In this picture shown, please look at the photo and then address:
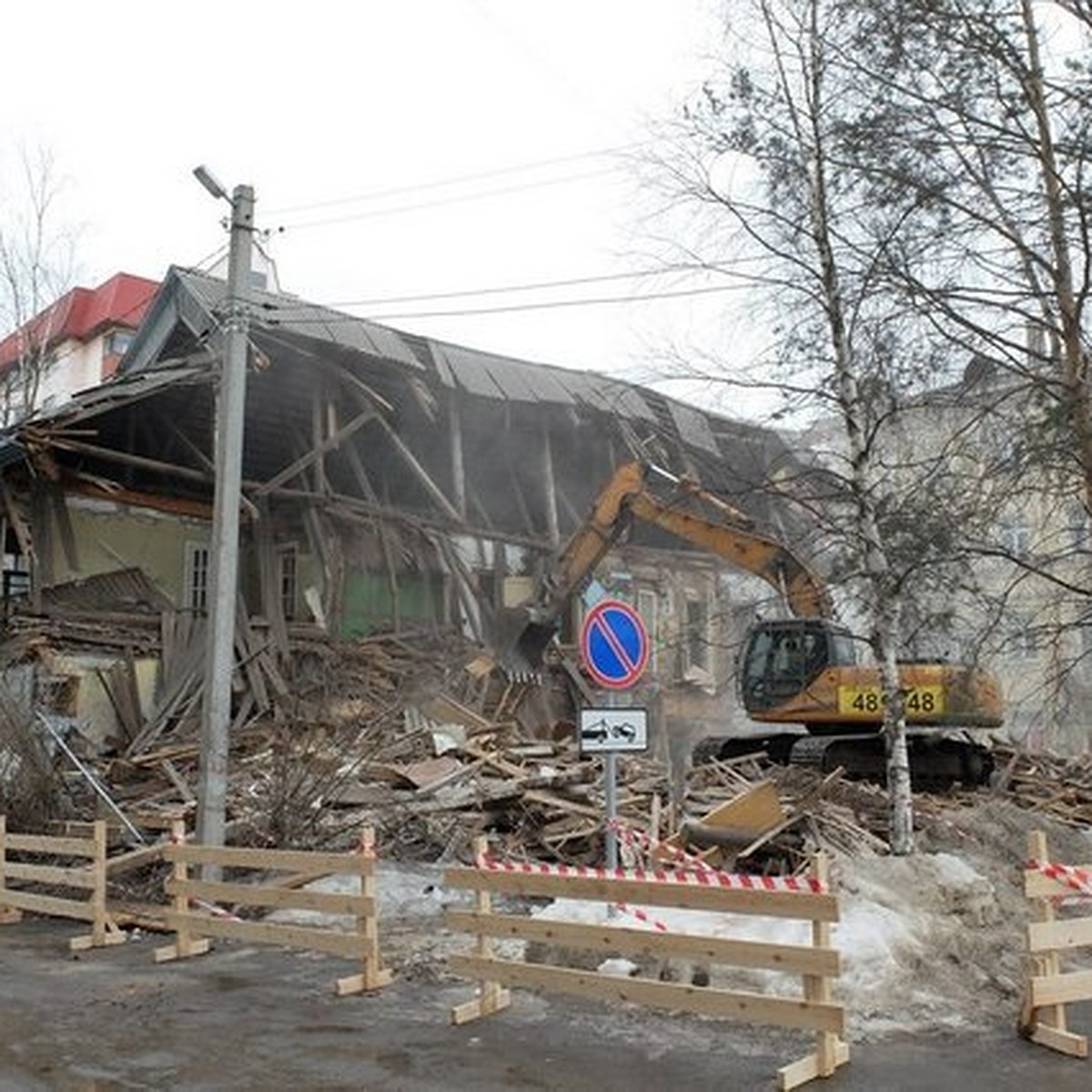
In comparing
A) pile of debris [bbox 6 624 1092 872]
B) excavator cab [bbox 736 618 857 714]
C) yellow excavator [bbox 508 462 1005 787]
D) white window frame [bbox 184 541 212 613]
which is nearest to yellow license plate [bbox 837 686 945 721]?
yellow excavator [bbox 508 462 1005 787]

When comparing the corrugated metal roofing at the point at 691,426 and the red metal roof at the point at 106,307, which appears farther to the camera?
the red metal roof at the point at 106,307

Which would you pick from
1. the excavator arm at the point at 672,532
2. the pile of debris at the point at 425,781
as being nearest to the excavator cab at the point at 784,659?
the excavator arm at the point at 672,532

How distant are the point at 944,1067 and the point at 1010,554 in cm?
496

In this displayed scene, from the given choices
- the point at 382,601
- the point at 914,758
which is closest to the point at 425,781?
the point at 914,758

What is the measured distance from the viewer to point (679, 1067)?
6.48 metres

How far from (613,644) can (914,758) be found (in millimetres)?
9807

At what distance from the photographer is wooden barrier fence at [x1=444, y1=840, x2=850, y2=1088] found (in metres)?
6.25

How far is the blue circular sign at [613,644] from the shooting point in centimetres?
913

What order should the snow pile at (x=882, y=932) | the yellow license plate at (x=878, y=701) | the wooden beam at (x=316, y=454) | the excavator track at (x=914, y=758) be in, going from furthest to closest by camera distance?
the wooden beam at (x=316, y=454) → the excavator track at (x=914, y=758) → the yellow license plate at (x=878, y=701) → the snow pile at (x=882, y=932)

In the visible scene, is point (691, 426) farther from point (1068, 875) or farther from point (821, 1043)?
point (821, 1043)

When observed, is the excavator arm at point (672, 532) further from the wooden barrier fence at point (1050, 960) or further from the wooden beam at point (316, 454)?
the wooden barrier fence at point (1050, 960)

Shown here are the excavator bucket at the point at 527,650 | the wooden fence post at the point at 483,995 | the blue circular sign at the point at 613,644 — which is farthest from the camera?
the excavator bucket at the point at 527,650

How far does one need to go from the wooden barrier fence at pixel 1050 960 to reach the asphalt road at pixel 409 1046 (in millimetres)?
152

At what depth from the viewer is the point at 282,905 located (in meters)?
8.99
